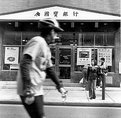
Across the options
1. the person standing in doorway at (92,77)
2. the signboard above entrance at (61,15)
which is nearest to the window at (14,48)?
the signboard above entrance at (61,15)

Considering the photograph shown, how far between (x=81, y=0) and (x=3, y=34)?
16.2 feet

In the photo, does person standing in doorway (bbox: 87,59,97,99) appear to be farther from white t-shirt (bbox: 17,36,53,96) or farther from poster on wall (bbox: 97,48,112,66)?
white t-shirt (bbox: 17,36,53,96)

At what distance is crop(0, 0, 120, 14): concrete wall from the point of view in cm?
1925

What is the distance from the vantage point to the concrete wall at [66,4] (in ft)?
63.2

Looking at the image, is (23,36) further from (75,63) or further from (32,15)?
(75,63)

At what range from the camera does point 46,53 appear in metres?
3.84

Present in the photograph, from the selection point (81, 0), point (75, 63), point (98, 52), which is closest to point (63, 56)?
point (75, 63)

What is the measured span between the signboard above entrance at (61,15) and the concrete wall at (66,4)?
109 centimetres

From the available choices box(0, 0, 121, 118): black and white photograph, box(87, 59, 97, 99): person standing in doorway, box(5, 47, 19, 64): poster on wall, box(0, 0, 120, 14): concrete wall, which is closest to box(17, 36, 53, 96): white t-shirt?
box(87, 59, 97, 99): person standing in doorway

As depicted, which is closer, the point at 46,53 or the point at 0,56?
the point at 46,53

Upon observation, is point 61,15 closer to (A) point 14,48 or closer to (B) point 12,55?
(A) point 14,48

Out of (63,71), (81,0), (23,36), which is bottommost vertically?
(63,71)

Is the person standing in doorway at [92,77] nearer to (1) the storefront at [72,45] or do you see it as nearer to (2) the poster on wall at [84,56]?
(1) the storefront at [72,45]

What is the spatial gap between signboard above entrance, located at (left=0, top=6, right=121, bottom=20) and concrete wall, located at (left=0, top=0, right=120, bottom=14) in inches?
42.9
